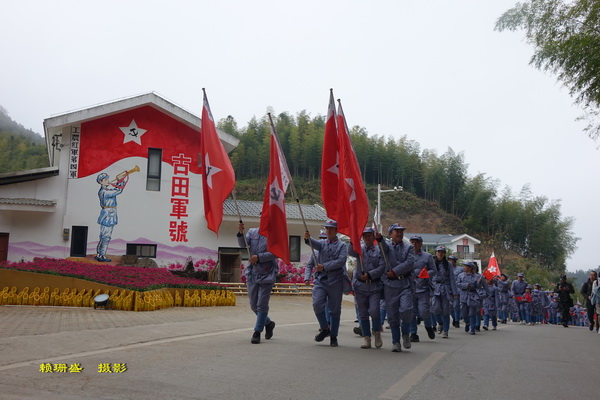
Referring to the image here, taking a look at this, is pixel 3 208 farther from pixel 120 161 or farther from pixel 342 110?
pixel 342 110

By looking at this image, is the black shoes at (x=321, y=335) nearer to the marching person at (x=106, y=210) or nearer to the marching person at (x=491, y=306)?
the marching person at (x=491, y=306)

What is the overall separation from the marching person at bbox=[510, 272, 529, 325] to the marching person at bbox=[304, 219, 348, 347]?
15.3 meters

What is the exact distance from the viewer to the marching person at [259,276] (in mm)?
8250

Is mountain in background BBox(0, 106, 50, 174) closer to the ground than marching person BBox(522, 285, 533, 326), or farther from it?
farther from it

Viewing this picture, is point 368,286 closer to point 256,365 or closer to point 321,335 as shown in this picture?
point 321,335

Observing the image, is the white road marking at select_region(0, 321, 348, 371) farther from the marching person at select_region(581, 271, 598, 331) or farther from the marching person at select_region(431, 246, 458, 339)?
the marching person at select_region(581, 271, 598, 331)

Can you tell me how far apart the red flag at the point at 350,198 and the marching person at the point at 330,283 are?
1.47 feet

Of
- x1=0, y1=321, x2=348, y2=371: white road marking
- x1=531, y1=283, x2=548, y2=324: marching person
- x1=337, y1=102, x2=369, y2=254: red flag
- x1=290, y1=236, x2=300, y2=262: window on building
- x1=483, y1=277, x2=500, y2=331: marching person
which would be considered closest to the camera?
x1=0, y1=321, x2=348, y2=371: white road marking

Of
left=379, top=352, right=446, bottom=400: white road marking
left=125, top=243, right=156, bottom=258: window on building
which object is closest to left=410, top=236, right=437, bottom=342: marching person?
left=379, top=352, right=446, bottom=400: white road marking

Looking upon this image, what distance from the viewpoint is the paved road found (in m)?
4.86

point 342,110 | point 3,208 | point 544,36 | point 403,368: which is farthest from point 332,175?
point 3,208

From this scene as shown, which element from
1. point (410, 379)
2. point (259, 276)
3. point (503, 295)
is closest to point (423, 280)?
point (259, 276)

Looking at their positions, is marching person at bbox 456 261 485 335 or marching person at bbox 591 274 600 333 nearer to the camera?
marching person at bbox 456 261 485 335

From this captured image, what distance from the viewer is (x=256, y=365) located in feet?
20.1
